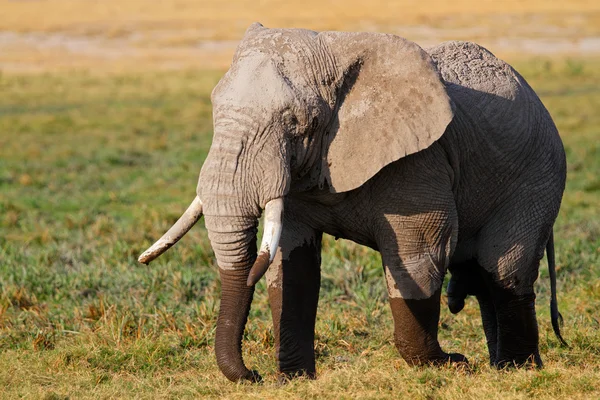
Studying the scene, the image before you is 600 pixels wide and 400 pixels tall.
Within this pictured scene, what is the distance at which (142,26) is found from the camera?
63688 millimetres

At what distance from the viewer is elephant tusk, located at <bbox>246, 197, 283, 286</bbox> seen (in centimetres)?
419

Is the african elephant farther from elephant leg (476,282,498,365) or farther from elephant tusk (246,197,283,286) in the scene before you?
elephant leg (476,282,498,365)

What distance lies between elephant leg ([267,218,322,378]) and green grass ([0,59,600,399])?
0.32m

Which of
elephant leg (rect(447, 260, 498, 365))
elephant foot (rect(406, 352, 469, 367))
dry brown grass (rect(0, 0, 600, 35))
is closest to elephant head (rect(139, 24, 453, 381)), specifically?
elephant foot (rect(406, 352, 469, 367))

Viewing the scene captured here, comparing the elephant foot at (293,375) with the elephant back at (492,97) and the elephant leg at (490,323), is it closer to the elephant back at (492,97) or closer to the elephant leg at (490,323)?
the elephant leg at (490,323)

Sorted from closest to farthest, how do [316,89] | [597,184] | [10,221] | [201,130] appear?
[316,89]
[10,221]
[597,184]
[201,130]

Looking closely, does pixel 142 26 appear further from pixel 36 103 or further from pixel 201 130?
pixel 201 130

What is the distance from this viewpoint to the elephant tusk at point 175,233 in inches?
179

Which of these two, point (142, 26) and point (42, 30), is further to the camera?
point (142, 26)

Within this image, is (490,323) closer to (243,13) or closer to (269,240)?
(269,240)

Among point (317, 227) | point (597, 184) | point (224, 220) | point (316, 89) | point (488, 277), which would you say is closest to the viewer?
point (224, 220)

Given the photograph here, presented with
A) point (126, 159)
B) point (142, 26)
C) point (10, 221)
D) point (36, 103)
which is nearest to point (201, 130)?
point (126, 159)

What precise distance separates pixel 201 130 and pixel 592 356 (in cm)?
1426

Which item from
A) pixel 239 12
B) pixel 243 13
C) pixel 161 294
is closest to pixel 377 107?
pixel 161 294
